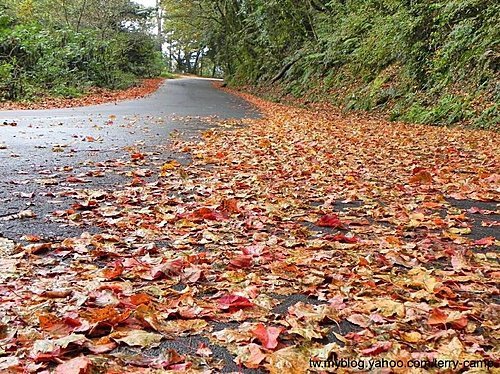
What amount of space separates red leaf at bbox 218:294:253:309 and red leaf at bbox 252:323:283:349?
8.2 inches

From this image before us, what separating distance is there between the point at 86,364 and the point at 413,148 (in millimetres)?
6259

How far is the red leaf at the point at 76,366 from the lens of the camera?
63.3 inches

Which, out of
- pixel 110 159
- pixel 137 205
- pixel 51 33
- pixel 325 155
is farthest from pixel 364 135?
pixel 51 33

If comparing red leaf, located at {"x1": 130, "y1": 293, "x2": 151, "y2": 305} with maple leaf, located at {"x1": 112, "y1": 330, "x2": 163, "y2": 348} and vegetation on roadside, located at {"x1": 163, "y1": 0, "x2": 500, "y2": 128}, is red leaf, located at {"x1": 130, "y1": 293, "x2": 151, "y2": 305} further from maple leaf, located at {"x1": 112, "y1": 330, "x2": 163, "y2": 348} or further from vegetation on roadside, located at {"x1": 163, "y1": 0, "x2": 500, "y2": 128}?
vegetation on roadside, located at {"x1": 163, "y1": 0, "x2": 500, "y2": 128}

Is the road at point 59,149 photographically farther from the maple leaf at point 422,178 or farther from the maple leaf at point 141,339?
the maple leaf at point 422,178

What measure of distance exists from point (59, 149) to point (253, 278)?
469 centimetres

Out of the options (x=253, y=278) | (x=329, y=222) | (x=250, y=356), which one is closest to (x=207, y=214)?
(x=329, y=222)

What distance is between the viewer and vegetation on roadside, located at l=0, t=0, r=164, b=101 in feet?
51.9

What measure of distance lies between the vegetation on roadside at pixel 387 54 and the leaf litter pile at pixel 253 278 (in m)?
5.94

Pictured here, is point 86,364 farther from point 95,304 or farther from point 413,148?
point 413,148

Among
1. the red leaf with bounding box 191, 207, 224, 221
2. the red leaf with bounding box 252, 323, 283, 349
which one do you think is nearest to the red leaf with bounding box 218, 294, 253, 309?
the red leaf with bounding box 252, 323, 283, 349

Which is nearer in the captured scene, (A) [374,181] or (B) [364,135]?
(A) [374,181]

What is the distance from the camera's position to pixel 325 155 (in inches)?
255

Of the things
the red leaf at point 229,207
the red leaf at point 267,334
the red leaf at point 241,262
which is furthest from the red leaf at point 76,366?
the red leaf at point 229,207
